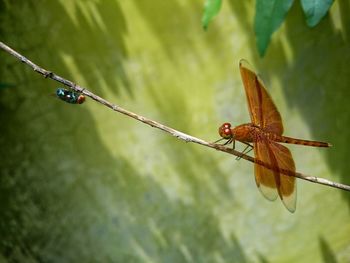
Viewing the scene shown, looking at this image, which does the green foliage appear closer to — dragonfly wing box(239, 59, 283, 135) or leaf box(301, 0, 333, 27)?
leaf box(301, 0, 333, 27)

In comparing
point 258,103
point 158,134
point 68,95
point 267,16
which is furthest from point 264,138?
point 158,134

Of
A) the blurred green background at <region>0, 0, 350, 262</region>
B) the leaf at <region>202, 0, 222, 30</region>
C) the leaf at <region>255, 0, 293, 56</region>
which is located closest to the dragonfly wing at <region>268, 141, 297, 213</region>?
the leaf at <region>255, 0, 293, 56</region>

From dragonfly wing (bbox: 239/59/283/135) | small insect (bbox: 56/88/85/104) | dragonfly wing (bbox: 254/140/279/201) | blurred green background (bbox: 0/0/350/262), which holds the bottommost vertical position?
small insect (bbox: 56/88/85/104)

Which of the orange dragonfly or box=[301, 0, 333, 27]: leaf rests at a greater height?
box=[301, 0, 333, 27]: leaf

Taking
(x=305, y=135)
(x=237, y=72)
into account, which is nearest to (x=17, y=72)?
(x=237, y=72)

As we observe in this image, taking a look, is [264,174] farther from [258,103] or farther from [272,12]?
[272,12]
